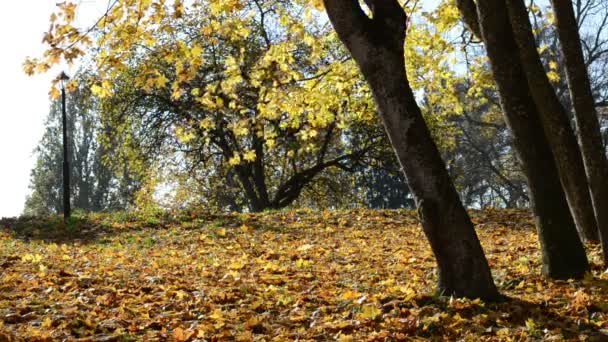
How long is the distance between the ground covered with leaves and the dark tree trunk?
40.7 inches

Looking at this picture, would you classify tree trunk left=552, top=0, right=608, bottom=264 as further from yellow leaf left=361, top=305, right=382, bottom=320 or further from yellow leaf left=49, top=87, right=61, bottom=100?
yellow leaf left=49, top=87, right=61, bottom=100

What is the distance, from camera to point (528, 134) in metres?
6.21

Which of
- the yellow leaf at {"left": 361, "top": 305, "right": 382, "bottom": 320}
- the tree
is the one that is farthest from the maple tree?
the tree

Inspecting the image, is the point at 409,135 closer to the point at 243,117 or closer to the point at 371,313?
the point at 371,313

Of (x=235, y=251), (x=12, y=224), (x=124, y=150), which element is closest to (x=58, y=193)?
(x=124, y=150)

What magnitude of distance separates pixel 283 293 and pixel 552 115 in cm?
358

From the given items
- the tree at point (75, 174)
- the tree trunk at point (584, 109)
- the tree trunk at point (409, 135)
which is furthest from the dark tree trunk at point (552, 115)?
the tree at point (75, 174)

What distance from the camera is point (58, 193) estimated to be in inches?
1732

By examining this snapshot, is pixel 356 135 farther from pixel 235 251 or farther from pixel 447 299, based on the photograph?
pixel 447 299

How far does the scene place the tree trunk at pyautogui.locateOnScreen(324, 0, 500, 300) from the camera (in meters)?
5.47

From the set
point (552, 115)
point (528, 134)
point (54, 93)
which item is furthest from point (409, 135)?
point (54, 93)

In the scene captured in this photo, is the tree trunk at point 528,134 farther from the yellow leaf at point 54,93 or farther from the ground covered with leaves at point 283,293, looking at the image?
the yellow leaf at point 54,93

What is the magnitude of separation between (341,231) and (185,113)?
12.4 meters

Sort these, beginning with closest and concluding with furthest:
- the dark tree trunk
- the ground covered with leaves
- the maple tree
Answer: the ground covered with leaves < the dark tree trunk < the maple tree
